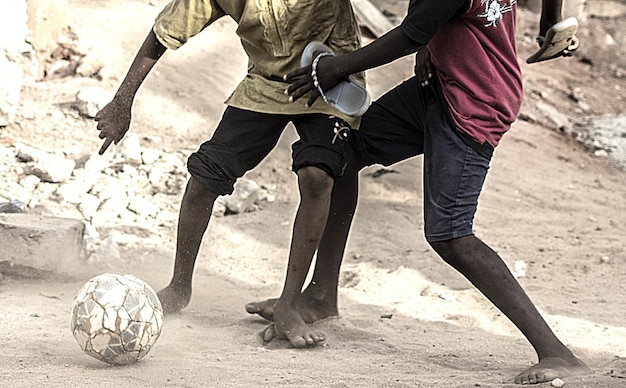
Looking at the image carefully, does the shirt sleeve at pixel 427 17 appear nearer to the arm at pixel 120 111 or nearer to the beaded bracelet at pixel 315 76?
the beaded bracelet at pixel 315 76

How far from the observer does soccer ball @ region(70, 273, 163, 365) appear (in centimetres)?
311

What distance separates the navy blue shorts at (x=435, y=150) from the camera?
3.36 metres

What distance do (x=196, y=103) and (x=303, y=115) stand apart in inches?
149

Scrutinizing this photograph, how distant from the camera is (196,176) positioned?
3857 mm

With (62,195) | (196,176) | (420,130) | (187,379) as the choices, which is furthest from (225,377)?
(62,195)

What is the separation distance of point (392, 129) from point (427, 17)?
0.71m

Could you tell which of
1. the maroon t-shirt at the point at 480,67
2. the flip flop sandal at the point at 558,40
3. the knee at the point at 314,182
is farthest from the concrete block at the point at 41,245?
the flip flop sandal at the point at 558,40

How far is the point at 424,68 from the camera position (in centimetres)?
357

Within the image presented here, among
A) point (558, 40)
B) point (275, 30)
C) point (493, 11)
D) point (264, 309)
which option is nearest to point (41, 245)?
point (264, 309)

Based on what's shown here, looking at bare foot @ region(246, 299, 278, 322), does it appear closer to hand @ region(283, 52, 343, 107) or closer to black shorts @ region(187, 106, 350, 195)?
black shorts @ region(187, 106, 350, 195)

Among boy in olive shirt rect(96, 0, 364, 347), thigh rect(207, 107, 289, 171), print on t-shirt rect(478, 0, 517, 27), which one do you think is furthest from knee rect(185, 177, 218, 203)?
print on t-shirt rect(478, 0, 517, 27)

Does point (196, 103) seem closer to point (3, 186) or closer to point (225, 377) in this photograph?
point (3, 186)

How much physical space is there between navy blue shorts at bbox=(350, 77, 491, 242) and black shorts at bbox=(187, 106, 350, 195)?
5.9 inches

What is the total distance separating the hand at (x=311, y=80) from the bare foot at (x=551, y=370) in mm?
1271
